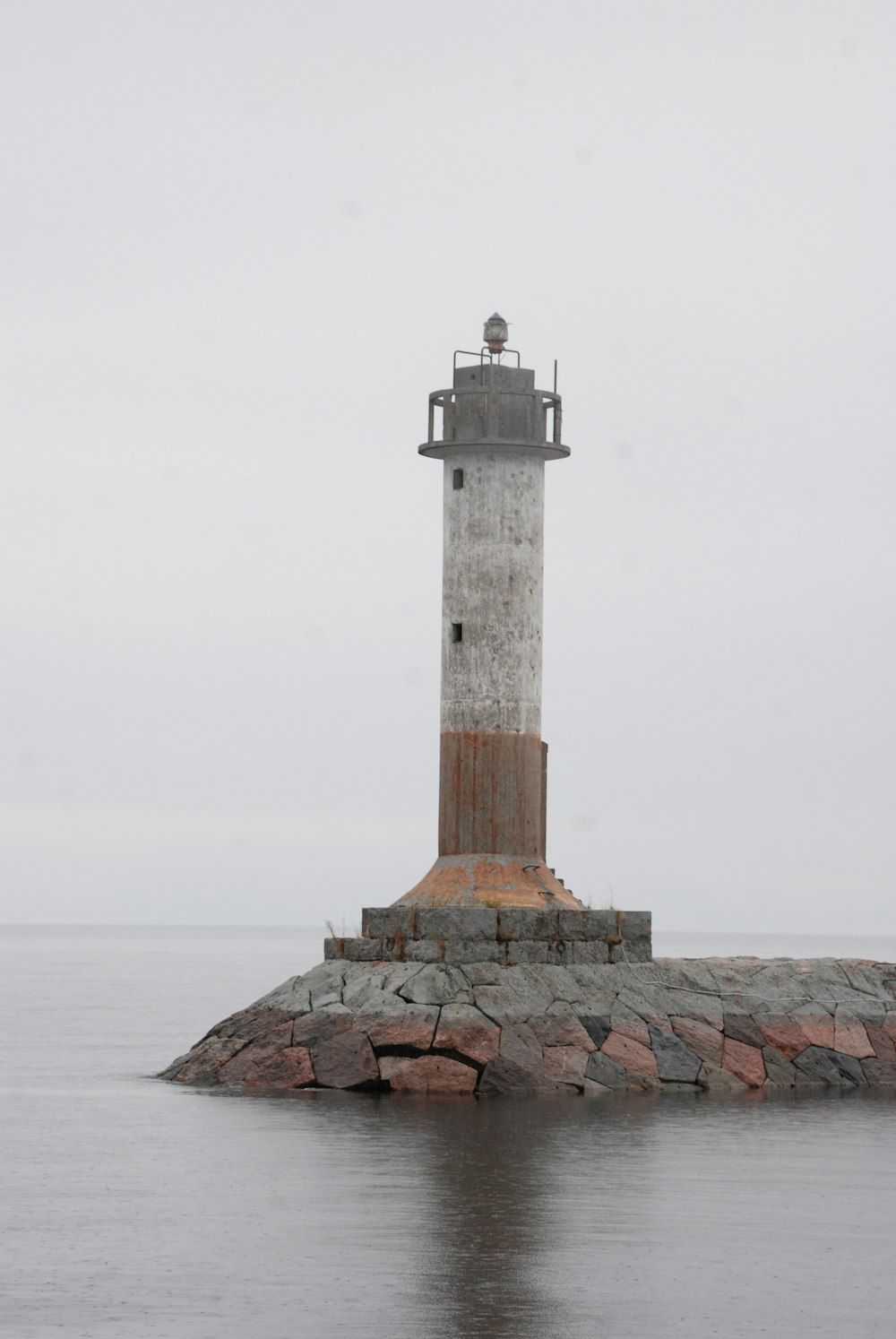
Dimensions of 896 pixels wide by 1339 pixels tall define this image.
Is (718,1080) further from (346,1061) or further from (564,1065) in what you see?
(346,1061)

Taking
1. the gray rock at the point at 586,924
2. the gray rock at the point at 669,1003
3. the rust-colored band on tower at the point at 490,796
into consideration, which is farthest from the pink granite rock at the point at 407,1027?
the rust-colored band on tower at the point at 490,796

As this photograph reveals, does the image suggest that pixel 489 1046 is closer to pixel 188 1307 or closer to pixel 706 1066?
pixel 706 1066

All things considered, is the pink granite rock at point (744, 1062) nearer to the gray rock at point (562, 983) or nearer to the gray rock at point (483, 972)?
the gray rock at point (562, 983)

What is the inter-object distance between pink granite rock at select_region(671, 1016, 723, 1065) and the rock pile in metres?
0.02

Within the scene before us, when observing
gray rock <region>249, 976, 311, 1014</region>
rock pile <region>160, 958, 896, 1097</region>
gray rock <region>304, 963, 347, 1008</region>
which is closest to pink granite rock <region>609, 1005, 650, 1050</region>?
rock pile <region>160, 958, 896, 1097</region>

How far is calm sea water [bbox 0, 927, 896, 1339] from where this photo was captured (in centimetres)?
1438

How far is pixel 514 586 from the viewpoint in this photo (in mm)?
29797

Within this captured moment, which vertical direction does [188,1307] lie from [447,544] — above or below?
below

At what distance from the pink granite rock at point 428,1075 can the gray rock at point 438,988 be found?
2.52 ft

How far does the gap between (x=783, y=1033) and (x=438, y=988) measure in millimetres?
4813

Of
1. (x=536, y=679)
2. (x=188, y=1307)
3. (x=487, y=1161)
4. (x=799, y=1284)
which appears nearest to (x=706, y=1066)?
(x=536, y=679)

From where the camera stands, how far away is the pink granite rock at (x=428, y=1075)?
26188mm

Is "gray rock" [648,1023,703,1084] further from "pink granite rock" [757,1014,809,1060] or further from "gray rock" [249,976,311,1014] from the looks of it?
"gray rock" [249,976,311,1014]

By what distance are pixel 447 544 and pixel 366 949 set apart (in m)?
5.62
